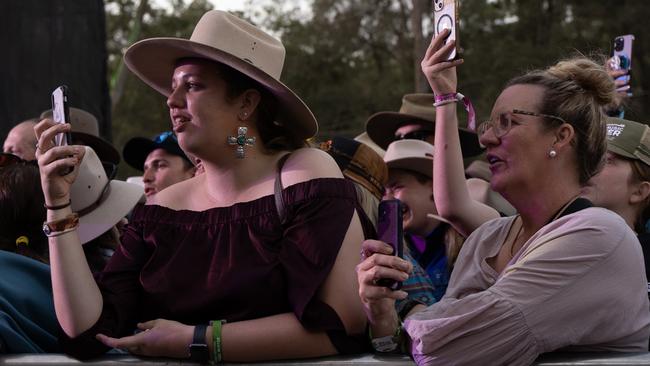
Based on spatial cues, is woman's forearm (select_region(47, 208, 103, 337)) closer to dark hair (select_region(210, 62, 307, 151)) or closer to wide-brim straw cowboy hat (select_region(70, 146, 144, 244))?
dark hair (select_region(210, 62, 307, 151))

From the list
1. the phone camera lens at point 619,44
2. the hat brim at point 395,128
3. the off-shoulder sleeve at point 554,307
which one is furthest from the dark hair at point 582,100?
the hat brim at point 395,128

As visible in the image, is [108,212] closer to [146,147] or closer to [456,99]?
[456,99]

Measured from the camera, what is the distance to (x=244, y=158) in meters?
2.75

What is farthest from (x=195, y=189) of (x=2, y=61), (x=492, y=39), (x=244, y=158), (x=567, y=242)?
(x=492, y=39)

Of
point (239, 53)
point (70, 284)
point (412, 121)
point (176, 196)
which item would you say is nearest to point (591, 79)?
point (239, 53)

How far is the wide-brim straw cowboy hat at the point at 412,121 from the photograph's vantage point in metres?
5.05

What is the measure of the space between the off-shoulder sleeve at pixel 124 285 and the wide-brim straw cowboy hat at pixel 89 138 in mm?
2255

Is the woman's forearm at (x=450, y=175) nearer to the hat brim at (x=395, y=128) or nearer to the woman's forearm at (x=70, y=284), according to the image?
the woman's forearm at (x=70, y=284)

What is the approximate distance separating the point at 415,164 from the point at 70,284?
2.15 metres

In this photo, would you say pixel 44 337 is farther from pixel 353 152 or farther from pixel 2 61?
pixel 2 61

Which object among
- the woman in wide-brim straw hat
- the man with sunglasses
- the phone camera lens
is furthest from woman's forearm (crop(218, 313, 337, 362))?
the man with sunglasses

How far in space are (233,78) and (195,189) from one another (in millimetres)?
376

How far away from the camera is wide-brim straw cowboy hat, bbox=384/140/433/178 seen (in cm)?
428

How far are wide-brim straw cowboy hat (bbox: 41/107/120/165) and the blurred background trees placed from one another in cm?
1234
